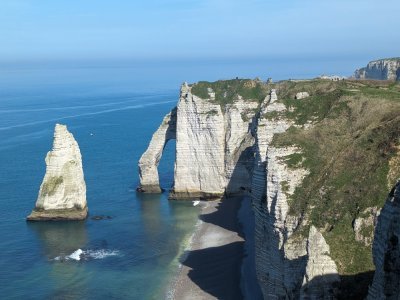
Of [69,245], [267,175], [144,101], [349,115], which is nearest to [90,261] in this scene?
[69,245]

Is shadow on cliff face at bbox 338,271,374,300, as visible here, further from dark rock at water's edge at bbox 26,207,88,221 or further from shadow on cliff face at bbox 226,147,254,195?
dark rock at water's edge at bbox 26,207,88,221

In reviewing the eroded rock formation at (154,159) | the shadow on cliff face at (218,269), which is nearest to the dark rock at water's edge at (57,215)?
the eroded rock formation at (154,159)

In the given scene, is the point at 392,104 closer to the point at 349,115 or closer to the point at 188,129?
the point at 349,115

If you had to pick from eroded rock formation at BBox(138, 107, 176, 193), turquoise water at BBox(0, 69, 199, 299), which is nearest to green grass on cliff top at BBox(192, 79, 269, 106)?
eroded rock formation at BBox(138, 107, 176, 193)

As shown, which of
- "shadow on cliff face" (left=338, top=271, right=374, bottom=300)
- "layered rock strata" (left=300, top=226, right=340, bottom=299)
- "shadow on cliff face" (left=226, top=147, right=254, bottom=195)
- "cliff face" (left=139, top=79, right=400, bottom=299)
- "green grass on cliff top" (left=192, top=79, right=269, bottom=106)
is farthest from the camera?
"green grass on cliff top" (left=192, top=79, right=269, bottom=106)

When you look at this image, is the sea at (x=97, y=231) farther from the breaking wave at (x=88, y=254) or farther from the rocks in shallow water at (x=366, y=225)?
the rocks in shallow water at (x=366, y=225)

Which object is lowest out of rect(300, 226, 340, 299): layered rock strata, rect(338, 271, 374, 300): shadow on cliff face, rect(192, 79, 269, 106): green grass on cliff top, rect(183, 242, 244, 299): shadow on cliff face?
rect(183, 242, 244, 299): shadow on cliff face

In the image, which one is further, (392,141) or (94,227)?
(94,227)
